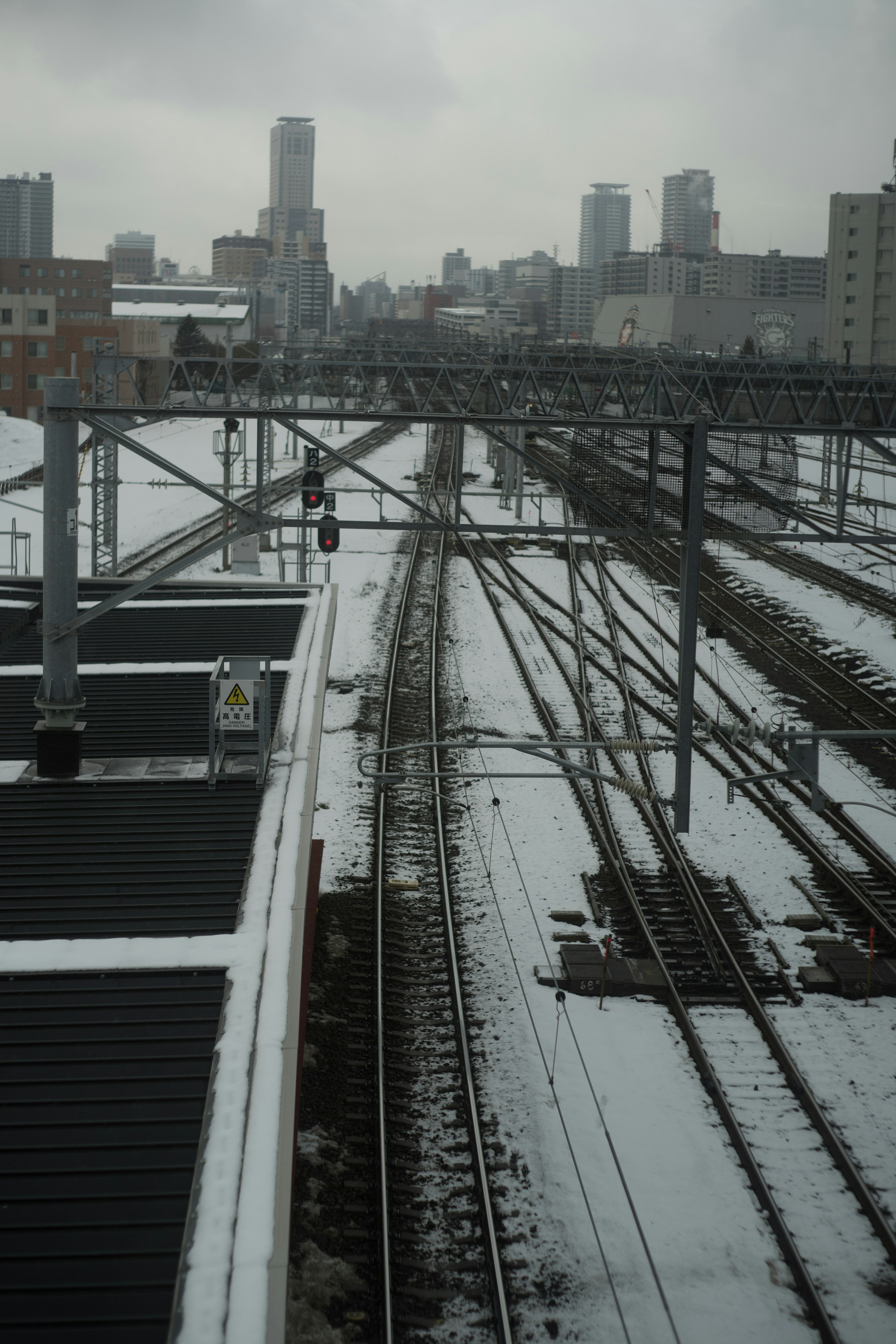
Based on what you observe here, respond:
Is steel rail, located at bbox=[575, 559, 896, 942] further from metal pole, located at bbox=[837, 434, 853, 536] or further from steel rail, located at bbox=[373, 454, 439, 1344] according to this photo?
steel rail, located at bbox=[373, 454, 439, 1344]

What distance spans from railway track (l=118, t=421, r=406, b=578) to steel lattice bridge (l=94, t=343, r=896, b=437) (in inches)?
112

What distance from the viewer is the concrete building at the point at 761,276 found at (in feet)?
560

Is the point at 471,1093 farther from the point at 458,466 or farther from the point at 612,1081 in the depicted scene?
the point at 458,466

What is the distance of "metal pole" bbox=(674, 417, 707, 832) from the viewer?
9.77 metres

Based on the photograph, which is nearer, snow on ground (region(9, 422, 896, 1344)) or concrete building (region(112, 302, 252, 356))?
snow on ground (region(9, 422, 896, 1344))

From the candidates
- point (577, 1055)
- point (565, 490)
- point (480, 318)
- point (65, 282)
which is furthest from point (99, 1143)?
point (480, 318)

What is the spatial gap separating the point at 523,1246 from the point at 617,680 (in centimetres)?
1380

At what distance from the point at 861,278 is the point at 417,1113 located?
231 feet

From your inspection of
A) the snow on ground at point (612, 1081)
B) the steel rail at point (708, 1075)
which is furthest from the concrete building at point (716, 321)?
the steel rail at point (708, 1075)

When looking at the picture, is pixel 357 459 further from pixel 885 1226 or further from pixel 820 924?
pixel 885 1226

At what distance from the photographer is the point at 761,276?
196125 millimetres

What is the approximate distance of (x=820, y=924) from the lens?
12484 mm

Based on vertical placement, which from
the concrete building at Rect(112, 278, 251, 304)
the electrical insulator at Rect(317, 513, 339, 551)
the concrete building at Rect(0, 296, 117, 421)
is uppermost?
the concrete building at Rect(112, 278, 251, 304)

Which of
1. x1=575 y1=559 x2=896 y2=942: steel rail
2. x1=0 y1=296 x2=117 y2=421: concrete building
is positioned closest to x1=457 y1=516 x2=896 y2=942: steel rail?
x1=575 y1=559 x2=896 y2=942: steel rail
